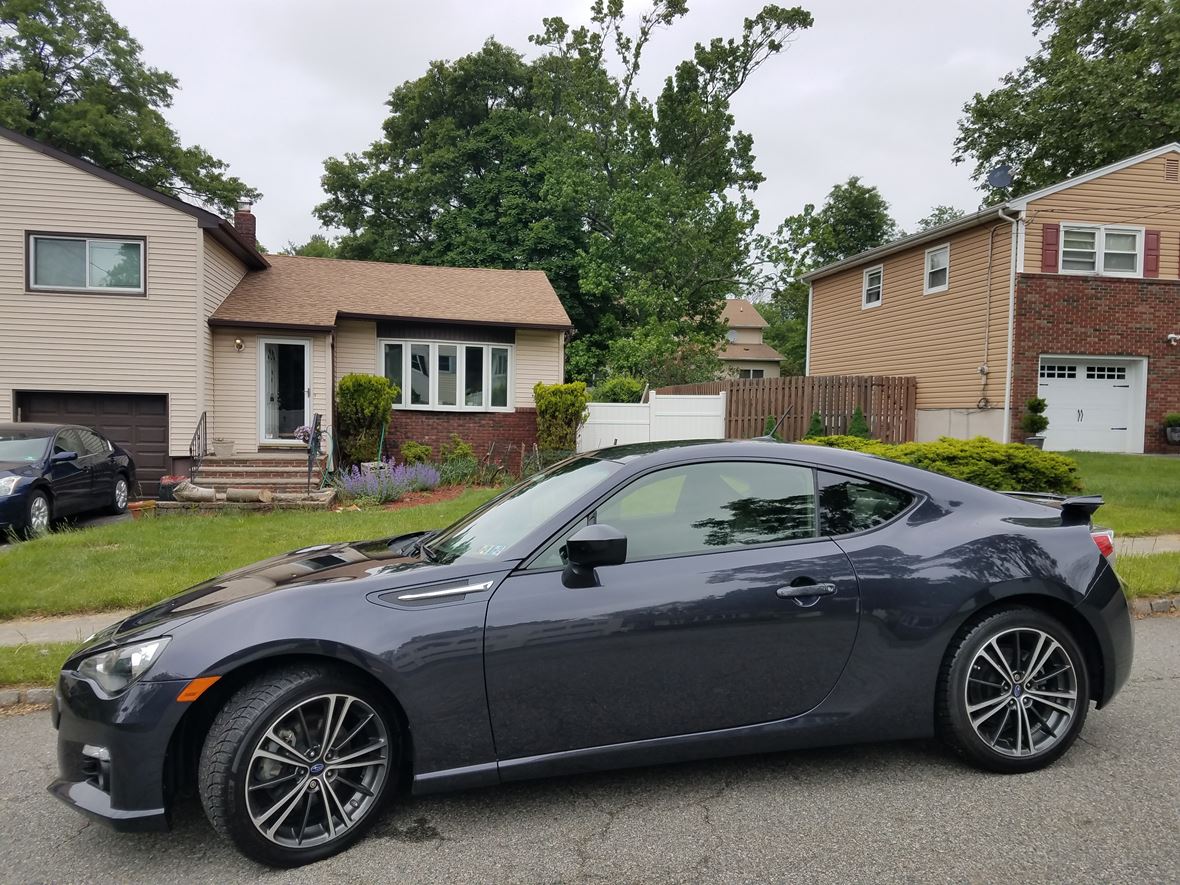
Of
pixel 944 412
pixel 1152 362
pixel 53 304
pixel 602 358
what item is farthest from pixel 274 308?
pixel 1152 362

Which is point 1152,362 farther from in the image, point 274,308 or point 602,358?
point 274,308

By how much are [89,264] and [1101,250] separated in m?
21.2

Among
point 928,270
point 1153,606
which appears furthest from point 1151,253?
point 1153,606

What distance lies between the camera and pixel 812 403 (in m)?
17.0

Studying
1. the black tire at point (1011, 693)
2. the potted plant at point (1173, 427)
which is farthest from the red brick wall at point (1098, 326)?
the black tire at point (1011, 693)

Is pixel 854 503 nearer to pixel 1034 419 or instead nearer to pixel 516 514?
pixel 516 514

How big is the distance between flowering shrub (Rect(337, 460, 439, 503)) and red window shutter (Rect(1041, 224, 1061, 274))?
13936 mm

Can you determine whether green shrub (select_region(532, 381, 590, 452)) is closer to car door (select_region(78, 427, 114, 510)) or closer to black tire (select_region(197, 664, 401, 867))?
car door (select_region(78, 427, 114, 510))

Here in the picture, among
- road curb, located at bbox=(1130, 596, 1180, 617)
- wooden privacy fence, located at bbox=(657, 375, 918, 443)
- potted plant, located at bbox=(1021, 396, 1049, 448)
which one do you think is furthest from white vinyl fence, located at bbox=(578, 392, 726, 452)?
road curb, located at bbox=(1130, 596, 1180, 617)

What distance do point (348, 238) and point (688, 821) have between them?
35.8 metres

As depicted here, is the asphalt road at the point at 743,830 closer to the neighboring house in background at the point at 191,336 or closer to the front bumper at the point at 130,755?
the front bumper at the point at 130,755

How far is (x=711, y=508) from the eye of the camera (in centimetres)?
334

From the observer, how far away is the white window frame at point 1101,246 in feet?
54.9

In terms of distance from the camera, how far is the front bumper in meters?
2.66
